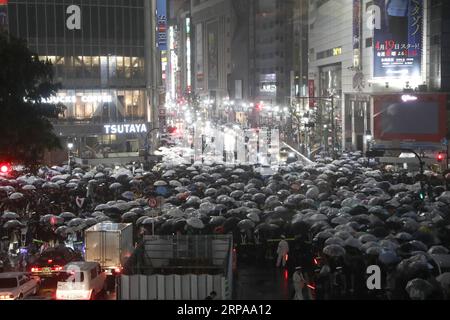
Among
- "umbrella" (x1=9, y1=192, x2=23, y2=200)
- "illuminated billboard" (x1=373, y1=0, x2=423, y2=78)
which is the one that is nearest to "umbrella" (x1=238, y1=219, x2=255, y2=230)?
"umbrella" (x1=9, y1=192, x2=23, y2=200)

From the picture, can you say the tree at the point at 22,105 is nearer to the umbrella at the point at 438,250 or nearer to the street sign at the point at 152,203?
the street sign at the point at 152,203

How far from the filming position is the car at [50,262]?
63.5 feet

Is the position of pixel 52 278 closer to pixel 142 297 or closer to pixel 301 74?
pixel 142 297

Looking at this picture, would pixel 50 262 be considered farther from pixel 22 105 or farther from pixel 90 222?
pixel 22 105

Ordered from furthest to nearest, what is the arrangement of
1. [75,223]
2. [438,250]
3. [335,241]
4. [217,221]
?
[75,223]
[217,221]
[335,241]
[438,250]

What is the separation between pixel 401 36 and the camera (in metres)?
58.0

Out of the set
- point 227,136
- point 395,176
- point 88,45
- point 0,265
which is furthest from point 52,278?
point 227,136

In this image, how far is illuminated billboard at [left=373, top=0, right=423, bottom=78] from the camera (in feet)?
189

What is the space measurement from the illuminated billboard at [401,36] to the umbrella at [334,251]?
42.3m

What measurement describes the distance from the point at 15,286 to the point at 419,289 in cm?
929

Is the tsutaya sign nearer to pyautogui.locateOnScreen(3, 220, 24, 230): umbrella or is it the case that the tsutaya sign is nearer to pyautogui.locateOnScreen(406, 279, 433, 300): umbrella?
pyautogui.locateOnScreen(3, 220, 24, 230): umbrella

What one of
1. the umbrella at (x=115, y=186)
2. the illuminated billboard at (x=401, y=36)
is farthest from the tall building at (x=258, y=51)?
the umbrella at (x=115, y=186)

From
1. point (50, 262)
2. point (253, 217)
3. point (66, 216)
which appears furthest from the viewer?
point (66, 216)

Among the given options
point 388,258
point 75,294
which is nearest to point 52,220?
point 75,294
